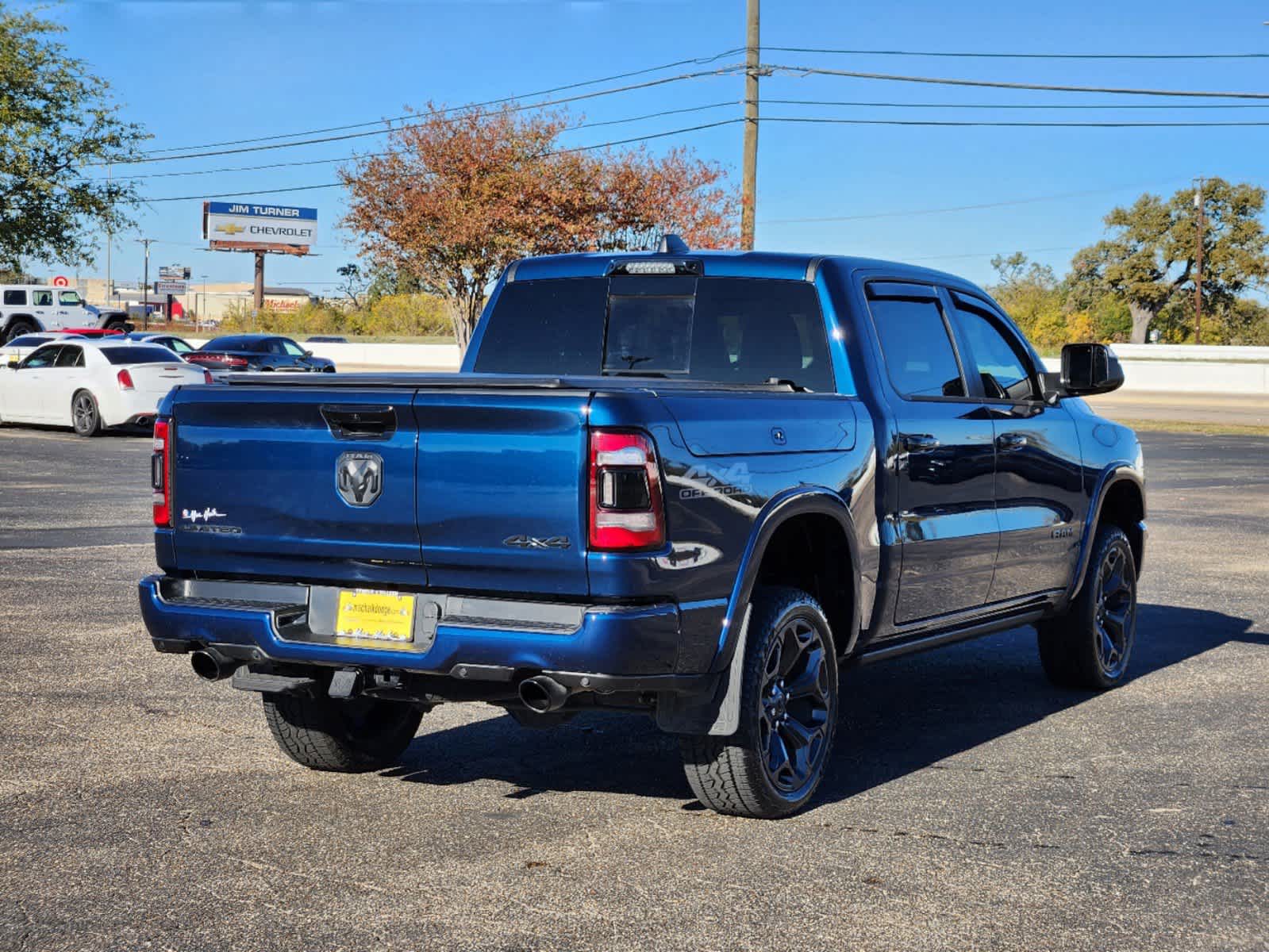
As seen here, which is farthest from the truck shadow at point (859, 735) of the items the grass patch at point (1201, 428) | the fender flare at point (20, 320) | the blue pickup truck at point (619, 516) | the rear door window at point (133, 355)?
the fender flare at point (20, 320)

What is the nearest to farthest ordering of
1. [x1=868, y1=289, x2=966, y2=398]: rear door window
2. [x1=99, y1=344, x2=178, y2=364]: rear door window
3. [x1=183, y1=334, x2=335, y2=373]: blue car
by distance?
1. [x1=868, y1=289, x2=966, y2=398]: rear door window
2. [x1=99, y1=344, x2=178, y2=364]: rear door window
3. [x1=183, y1=334, x2=335, y2=373]: blue car

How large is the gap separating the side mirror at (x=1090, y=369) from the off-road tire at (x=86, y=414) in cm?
2076

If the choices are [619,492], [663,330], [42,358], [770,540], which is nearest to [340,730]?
[770,540]

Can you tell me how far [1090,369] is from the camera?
7.35 m

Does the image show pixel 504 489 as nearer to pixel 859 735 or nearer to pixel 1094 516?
pixel 859 735

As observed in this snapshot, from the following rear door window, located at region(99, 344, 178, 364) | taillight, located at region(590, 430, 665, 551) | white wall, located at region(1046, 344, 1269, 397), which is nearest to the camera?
taillight, located at region(590, 430, 665, 551)

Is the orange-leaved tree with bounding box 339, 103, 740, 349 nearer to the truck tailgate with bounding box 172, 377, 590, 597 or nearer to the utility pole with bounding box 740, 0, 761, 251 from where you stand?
the utility pole with bounding box 740, 0, 761, 251

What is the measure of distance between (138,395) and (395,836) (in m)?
21.1

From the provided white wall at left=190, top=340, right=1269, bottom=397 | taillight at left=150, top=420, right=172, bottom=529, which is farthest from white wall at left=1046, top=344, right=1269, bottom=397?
taillight at left=150, top=420, right=172, bottom=529

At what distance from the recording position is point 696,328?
6406 mm

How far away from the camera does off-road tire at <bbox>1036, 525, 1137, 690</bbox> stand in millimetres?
7730

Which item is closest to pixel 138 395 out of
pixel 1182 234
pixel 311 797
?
pixel 311 797

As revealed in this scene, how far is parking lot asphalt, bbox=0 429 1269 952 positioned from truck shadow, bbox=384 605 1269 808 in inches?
0.9

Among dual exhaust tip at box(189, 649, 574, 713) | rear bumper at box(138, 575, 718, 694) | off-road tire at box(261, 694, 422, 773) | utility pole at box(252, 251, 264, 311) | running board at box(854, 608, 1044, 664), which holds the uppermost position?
utility pole at box(252, 251, 264, 311)
